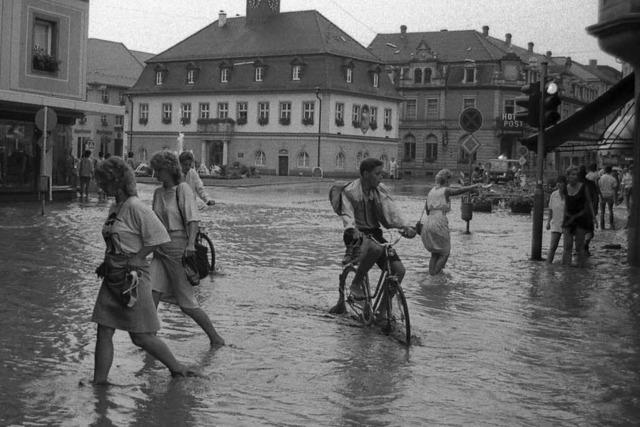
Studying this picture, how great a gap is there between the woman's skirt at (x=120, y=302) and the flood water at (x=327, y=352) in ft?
1.64

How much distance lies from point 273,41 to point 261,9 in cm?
395

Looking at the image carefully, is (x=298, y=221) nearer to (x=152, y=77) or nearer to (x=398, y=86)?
(x=152, y=77)

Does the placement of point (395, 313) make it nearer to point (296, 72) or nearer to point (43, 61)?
point (43, 61)

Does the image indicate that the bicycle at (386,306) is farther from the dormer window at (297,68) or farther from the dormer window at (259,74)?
the dormer window at (259,74)

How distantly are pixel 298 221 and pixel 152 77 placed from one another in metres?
60.4

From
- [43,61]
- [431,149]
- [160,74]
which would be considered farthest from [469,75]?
[43,61]

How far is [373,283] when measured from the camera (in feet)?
41.8

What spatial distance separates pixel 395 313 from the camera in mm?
8898

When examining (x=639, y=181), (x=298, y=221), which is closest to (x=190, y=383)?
(x=639, y=181)

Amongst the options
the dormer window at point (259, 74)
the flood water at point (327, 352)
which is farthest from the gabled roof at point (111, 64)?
the flood water at point (327, 352)

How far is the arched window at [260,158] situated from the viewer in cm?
7500

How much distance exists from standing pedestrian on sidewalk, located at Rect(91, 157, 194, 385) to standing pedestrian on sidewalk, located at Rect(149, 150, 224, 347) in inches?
54.0

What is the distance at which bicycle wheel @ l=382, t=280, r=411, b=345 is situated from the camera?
8.69 m

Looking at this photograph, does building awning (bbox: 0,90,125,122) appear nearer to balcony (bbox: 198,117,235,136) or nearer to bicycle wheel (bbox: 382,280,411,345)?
bicycle wheel (bbox: 382,280,411,345)
